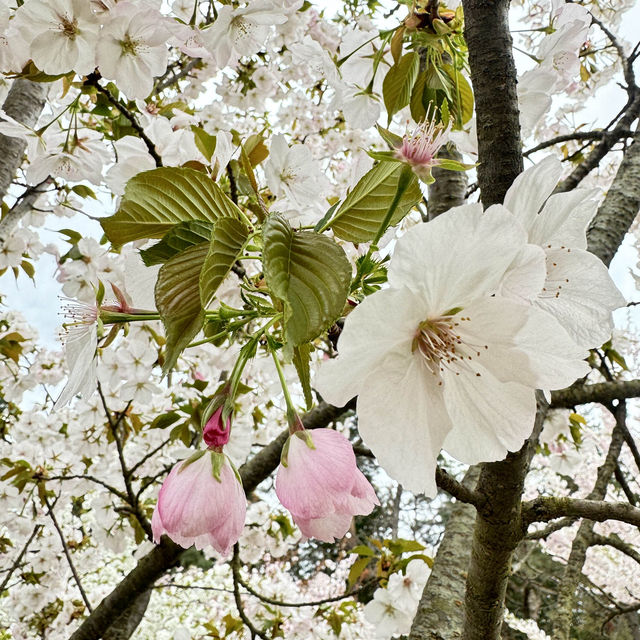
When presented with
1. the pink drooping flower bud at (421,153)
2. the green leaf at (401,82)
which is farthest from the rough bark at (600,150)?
the pink drooping flower bud at (421,153)

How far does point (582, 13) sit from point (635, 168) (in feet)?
2.01

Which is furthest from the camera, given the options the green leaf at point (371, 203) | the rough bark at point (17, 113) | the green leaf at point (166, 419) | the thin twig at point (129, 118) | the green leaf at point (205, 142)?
the rough bark at point (17, 113)

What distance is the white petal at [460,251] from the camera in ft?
1.18

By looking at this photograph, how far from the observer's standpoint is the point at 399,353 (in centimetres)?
41

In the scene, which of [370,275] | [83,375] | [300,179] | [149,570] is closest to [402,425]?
[370,275]

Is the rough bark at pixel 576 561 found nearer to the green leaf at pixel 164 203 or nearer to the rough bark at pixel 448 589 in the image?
the rough bark at pixel 448 589

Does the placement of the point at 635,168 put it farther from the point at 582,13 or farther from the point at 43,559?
the point at 43,559

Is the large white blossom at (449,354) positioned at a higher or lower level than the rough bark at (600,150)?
lower

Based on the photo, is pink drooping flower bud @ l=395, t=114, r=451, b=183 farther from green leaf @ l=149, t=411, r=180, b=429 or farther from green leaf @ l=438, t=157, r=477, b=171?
green leaf @ l=149, t=411, r=180, b=429

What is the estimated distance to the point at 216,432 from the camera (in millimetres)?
485

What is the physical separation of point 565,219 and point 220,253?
0.94 ft

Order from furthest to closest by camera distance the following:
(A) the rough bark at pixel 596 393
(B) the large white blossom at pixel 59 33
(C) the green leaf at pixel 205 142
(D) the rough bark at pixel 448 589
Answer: (A) the rough bark at pixel 596 393, (D) the rough bark at pixel 448 589, (B) the large white blossom at pixel 59 33, (C) the green leaf at pixel 205 142

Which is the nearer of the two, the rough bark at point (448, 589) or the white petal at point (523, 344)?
the white petal at point (523, 344)

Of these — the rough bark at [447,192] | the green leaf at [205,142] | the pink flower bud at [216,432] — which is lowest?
the pink flower bud at [216,432]
